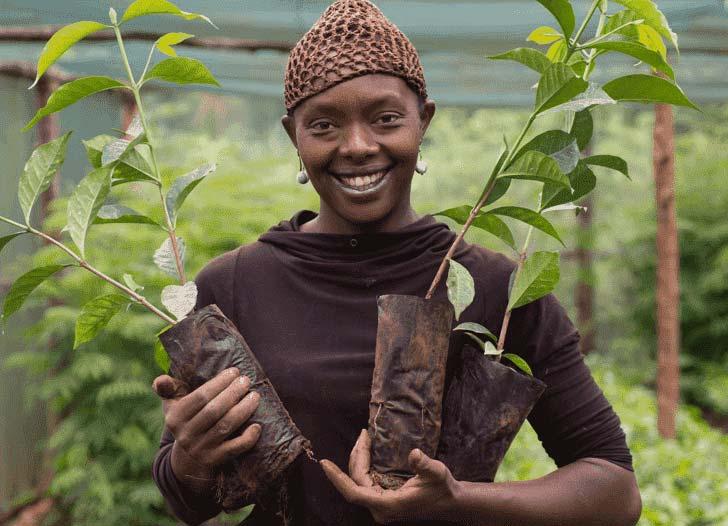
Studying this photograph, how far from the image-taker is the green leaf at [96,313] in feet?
4.80

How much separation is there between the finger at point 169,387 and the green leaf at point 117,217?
0.29m

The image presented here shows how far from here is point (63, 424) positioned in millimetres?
4512

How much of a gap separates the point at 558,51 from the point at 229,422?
2.72ft

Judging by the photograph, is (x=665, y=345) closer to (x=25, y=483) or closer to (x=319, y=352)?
(x=25, y=483)

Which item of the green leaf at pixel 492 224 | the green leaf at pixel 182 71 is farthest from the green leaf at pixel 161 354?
the green leaf at pixel 492 224

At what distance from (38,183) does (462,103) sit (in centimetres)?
403

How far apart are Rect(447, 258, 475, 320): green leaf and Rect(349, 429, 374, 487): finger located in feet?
0.76

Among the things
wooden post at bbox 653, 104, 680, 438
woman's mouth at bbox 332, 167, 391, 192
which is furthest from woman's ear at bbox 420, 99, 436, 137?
wooden post at bbox 653, 104, 680, 438

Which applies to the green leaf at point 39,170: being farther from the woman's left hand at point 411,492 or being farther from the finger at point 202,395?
the woman's left hand at point 411,492

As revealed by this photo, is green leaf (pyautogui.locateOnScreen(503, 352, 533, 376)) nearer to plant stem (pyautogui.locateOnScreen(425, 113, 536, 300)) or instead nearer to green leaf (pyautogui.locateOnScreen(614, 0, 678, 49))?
plant stem (pyautogui.locateOnScreen(425, 113, 536, 300))

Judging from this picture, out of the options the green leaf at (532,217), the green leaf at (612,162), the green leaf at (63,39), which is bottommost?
the green leaf at (532,217)

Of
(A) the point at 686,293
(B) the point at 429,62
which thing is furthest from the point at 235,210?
(A) the point at 686,293

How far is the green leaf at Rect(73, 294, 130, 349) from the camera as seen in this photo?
1464 mm

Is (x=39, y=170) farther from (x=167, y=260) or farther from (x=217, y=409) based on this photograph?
(x=217, y=409)
